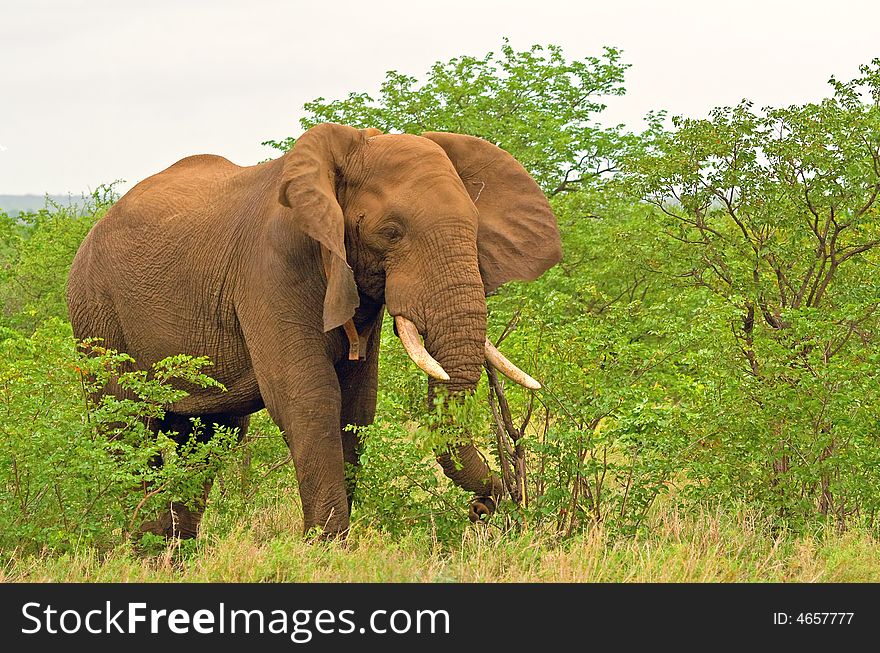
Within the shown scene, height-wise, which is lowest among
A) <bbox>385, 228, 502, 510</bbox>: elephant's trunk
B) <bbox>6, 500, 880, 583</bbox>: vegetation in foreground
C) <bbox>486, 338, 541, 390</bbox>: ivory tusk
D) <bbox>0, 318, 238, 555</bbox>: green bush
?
<bbox>6, 500, 880, 583</bbox>: vegetation in foreground

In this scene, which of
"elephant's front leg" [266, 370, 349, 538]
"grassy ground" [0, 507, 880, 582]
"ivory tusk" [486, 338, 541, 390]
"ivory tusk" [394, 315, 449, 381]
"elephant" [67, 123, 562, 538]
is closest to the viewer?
"grassy ground" [0, 507, 880, 582]

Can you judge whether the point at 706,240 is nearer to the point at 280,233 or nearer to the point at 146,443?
the point at 280,233

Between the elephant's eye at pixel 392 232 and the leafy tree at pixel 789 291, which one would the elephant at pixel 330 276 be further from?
the leafy tree at pixel 789 291

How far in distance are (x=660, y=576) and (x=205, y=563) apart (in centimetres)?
245

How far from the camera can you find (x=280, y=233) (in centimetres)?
841

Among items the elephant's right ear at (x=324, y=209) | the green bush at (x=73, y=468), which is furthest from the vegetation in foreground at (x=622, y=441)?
the elephant's right ear at (x=324, y=209)

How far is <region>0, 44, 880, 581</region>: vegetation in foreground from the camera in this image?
25.1 feet

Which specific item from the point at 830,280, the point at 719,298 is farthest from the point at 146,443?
the point at 830,280

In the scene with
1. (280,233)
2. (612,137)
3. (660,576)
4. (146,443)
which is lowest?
(660,576)

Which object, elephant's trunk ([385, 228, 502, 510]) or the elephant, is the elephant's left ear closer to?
the elephant

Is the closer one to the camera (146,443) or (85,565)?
(85,565)

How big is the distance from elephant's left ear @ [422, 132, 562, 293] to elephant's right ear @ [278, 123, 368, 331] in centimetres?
103

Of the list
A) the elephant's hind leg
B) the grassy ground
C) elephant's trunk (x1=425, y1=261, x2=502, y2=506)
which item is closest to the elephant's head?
elephant's trunk (x1=425, y1=261, x2=502, y2=506)
